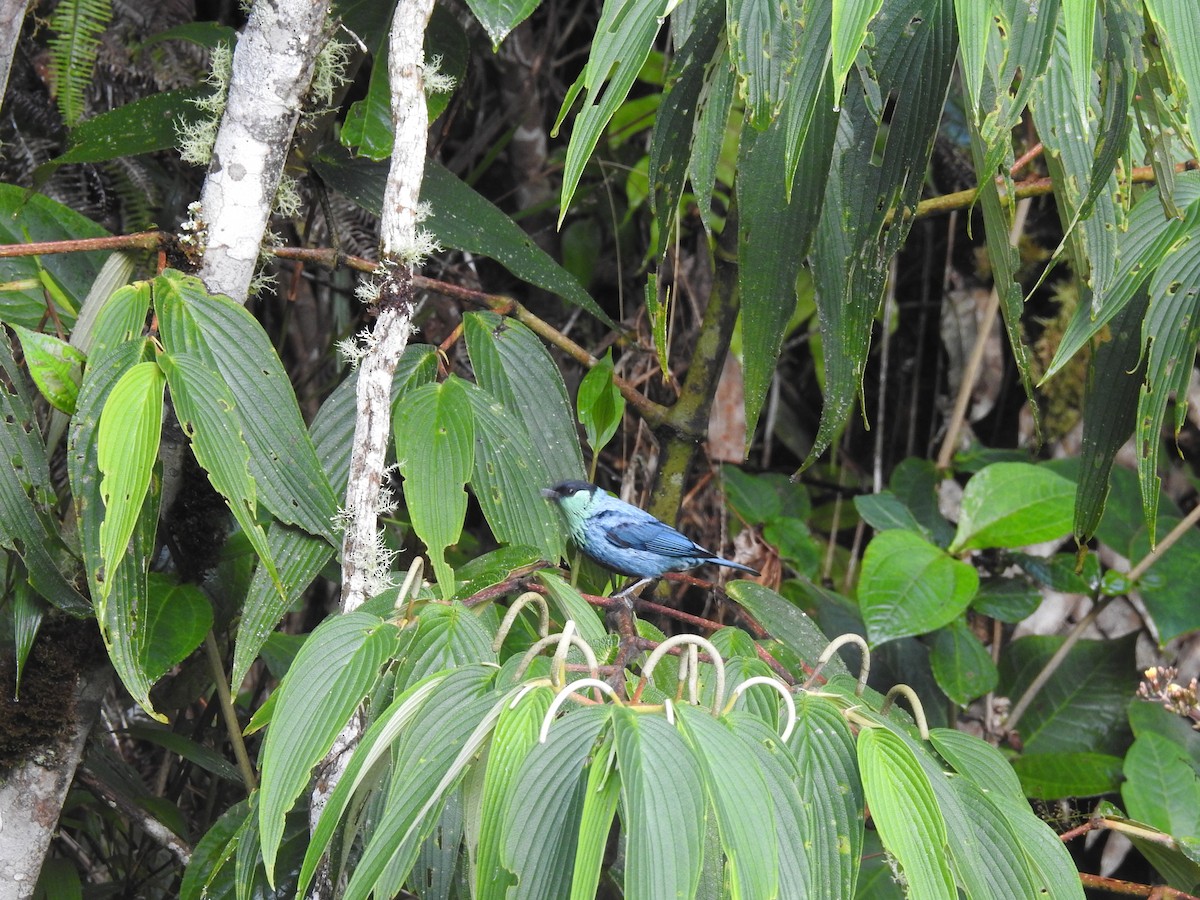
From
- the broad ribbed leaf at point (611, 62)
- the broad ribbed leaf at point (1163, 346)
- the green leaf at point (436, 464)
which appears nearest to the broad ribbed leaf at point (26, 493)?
the green leaf at point (436, 464)

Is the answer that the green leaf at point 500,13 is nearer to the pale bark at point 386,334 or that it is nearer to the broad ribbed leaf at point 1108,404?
the pale bark at point 386,334

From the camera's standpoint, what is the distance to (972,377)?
3.52m

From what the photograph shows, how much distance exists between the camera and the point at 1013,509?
8.82 feet

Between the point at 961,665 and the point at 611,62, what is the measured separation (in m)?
2.08

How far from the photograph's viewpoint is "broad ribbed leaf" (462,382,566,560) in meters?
1.58

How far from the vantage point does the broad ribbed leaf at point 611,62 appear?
102 centimetres

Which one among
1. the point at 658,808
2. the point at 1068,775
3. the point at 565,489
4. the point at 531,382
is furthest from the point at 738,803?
the point at 1068,775

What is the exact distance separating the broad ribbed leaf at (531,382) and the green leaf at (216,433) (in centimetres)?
51

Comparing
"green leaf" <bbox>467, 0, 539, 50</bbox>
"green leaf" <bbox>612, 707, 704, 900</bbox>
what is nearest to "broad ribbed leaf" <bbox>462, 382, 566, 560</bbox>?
"green leaf" <bbox>467, 0, 539, 50</bbox>

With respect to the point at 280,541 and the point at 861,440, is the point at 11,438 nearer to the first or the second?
the point at 280,541

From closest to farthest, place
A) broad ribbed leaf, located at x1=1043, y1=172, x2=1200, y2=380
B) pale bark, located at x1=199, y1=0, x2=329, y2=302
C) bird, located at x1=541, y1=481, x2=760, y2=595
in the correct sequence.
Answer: broad ribbed leaf, located at x1=1043, y1=172, x2=1200, y2=380 < pale bark, located at x1=199, y1=0, x2=329, y2=302 < bird, located at x1=541, y1=481, x2=760, y2=595

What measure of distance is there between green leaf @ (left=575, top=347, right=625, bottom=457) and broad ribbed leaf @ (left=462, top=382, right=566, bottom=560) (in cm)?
39

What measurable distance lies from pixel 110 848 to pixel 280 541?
5.51ft

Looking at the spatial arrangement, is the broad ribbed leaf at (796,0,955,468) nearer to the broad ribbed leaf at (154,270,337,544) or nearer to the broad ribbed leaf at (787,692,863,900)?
→ the broad ribbed leaf at (787,692,863,900)
